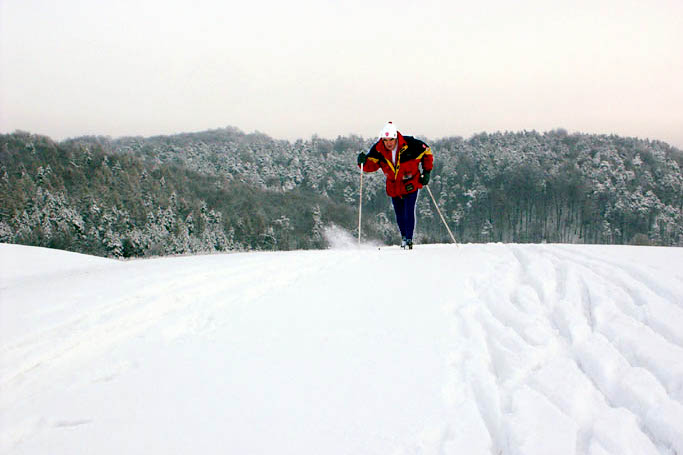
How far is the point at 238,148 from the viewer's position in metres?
186

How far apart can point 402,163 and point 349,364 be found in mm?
6019

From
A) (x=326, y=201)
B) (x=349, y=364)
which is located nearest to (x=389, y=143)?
(x=349, y=364)

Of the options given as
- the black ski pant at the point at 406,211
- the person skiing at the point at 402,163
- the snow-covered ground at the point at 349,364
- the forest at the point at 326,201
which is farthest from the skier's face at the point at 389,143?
the forest at the point at 326,201

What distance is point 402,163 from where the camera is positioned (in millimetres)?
8531

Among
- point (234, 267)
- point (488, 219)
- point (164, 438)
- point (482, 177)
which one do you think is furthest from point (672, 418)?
point (482, 177)

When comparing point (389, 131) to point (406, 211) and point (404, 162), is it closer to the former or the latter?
point (404, 162)

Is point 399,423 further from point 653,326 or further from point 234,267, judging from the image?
point 234,267

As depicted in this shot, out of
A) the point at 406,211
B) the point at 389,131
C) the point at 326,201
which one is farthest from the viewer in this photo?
the point at 326,201

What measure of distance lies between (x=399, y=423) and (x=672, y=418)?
1.33m

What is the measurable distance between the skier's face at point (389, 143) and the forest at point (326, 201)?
59.6 meters

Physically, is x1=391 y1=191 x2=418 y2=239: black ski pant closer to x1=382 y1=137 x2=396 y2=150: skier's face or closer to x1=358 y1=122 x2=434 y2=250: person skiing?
x1=358 y1=122 x2=434 y2=250: person skiing

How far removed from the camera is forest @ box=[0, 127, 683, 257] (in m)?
71.7

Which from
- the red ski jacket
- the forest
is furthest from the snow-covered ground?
the forest

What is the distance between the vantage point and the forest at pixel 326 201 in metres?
71.7
